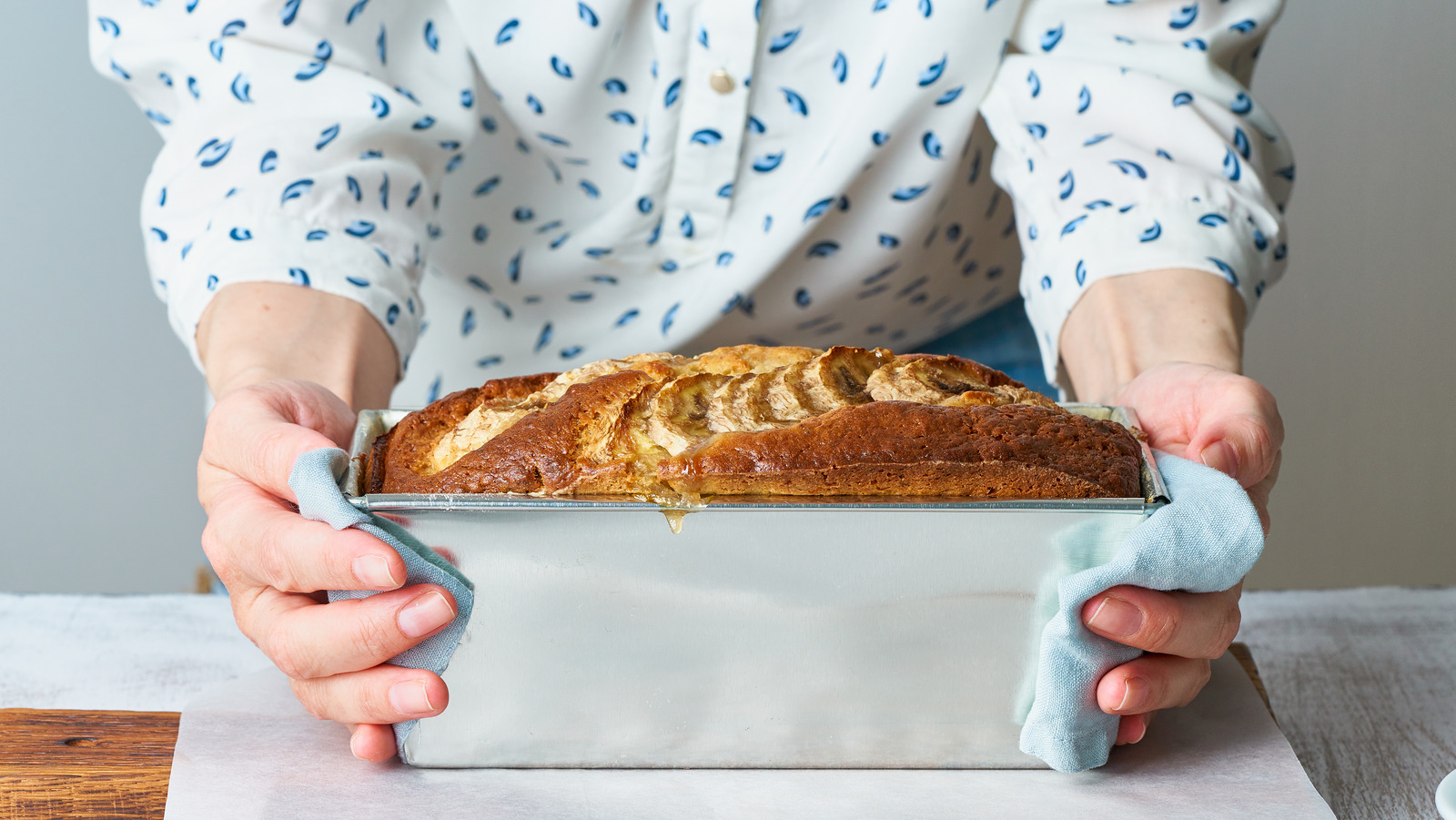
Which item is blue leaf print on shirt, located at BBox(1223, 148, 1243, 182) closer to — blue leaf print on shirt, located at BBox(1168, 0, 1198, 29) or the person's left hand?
blue leaf print on shirt, located at BBox(1168, 0, 1198, 29)

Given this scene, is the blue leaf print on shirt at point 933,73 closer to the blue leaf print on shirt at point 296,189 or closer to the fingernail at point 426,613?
the blue leaf print on shirt at point 296,189

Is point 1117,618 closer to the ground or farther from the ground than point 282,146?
closer to the ground

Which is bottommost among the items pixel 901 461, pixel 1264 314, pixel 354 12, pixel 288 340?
pixel 1264 314

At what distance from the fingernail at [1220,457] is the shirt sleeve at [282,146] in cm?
81

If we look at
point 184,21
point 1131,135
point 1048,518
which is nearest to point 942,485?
point 1048,518

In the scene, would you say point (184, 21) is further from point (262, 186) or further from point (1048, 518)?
point (1048, 518)

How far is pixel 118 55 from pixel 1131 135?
1.14 metres

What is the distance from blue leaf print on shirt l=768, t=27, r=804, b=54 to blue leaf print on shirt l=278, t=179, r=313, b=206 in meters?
0.53

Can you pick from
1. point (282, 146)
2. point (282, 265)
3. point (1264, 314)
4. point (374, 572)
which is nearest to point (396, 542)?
point (374, 572)

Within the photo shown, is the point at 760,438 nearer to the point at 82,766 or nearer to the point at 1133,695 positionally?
the point at 1133,695

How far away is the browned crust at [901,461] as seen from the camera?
691mm

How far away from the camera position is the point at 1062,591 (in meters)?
0.68

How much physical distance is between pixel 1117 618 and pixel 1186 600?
64 millimetres

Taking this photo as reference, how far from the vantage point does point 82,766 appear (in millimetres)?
814
